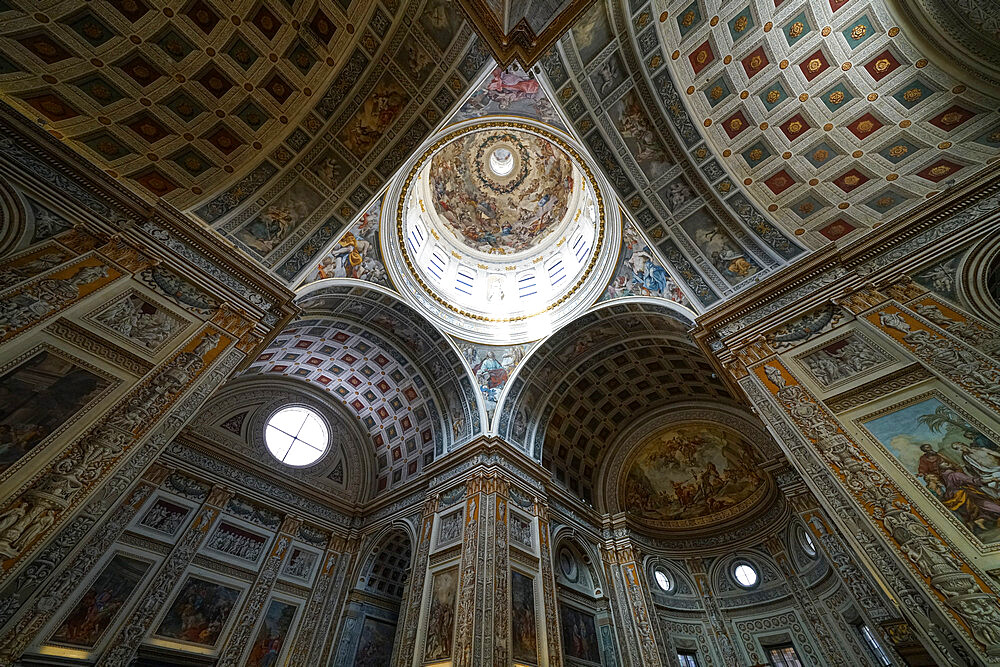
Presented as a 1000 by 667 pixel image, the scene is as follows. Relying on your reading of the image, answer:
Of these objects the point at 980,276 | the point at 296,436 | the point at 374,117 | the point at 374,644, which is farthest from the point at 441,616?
the point at 980,276

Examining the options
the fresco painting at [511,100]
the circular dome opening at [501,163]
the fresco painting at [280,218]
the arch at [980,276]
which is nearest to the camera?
the arch at [980,276]

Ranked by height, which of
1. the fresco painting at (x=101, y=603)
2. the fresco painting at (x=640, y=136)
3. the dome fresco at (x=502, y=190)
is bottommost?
the fresco painting at (x=101, y=603)

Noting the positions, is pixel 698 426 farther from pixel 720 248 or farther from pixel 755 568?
pixel 720 248

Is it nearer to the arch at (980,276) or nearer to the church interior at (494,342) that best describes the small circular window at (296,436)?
the church interior at (494,342)

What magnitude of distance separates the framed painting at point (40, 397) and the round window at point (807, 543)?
61.2 feet

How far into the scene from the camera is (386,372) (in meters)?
15.6

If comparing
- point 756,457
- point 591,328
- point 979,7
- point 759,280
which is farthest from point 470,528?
point 979,7

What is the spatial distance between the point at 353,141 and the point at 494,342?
8241 mm

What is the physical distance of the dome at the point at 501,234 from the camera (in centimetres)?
1408

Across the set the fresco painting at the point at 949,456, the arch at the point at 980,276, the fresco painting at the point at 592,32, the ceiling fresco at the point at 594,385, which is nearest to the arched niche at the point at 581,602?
the ceiling fresco at the point at 594,385

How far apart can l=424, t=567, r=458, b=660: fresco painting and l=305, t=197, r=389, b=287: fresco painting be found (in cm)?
900

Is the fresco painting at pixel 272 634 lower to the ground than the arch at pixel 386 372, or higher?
lower

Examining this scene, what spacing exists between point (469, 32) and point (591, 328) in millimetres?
9594

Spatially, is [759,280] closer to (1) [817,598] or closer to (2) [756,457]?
(2) [756,457]
